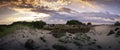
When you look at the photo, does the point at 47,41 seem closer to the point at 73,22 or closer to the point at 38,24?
the point at 38,24

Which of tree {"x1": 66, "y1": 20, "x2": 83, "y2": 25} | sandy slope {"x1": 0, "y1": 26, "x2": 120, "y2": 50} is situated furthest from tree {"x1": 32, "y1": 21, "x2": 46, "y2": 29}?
tree {"x1": 66, "y1": 20, "x2": 83, "y2": 25}

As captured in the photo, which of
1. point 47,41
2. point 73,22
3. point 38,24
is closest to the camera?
point 47,41

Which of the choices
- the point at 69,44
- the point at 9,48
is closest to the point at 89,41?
the point at 69,44

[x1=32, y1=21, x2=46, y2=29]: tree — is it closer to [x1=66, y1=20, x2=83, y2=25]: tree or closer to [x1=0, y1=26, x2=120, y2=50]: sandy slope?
[x1=0, y1=26, x2=120, y2=50]: sandy slope

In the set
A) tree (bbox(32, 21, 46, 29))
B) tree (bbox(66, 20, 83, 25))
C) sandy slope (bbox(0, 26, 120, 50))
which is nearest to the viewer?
sandy slope (bbox(0, 26, 120, 50))

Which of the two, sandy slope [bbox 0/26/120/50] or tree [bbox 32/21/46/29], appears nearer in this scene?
sandy slope [bbox 0/26/120/50]

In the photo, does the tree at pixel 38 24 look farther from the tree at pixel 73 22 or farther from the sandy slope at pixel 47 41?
the tree at pixel 73 22

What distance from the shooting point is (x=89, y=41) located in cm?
3556

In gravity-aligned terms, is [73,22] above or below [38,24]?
below

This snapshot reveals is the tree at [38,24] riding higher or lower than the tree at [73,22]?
higher

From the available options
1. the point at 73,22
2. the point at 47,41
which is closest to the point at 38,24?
the point at 47,41

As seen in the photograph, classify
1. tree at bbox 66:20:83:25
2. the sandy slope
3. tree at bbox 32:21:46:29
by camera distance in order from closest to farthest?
the sandy slope, tree at bbox 32:21:46:29, tree at bbox 66:20:83:25

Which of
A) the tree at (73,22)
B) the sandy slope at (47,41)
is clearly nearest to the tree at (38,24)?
the sandy slope at (47,41)

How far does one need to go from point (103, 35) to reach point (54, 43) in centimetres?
784
